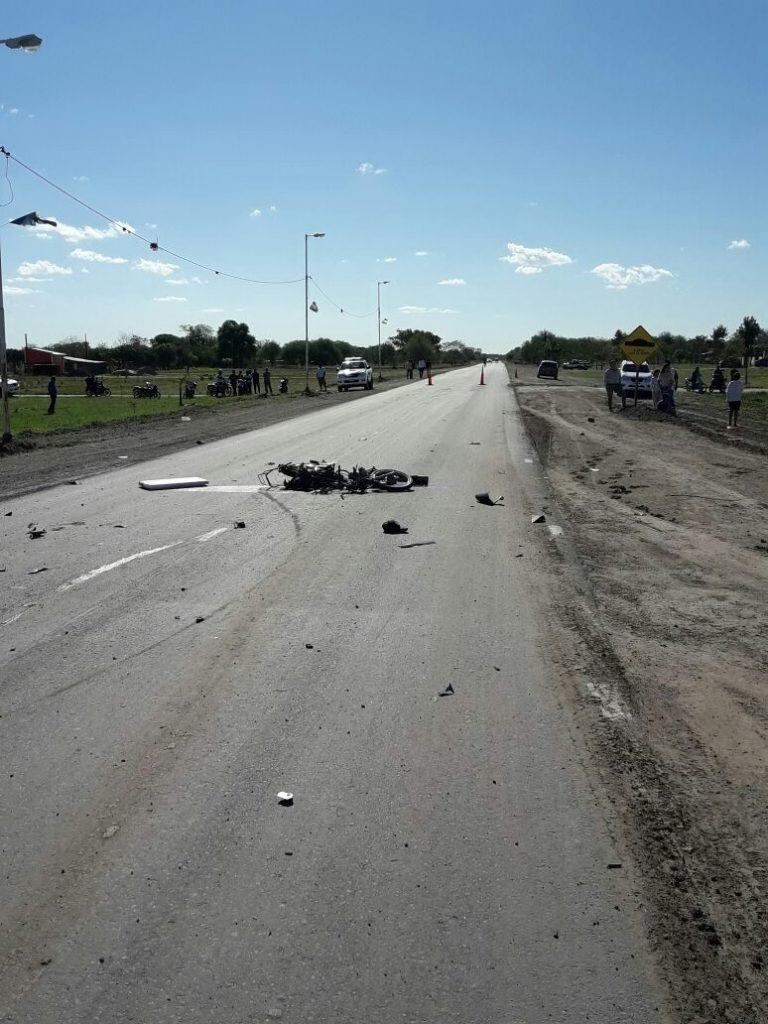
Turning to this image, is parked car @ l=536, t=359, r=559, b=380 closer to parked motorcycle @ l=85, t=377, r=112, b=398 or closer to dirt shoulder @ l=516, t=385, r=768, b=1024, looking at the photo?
parked motorcycle @ l=85, t=377, r=112, b=398

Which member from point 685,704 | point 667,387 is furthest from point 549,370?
point 685,704

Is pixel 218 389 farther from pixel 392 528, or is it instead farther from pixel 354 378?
pixel 392 528

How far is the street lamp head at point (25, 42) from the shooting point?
17031mm

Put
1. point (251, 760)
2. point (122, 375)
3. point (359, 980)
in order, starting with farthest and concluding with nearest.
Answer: point (122, 375)
point (251, 760)
point (359, 980)

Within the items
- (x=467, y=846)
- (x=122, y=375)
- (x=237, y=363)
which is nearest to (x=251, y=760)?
(x=467, y=846)

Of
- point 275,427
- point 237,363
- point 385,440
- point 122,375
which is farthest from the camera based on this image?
point 237,363

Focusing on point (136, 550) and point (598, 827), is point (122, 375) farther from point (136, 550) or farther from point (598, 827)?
point (598, 827)

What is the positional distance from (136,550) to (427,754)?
5.89 meters

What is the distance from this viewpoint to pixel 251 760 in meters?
4.70

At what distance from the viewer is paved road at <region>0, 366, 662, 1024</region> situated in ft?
10.0

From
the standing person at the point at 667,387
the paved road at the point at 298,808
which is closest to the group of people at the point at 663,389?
the standing person at the point at 667,387

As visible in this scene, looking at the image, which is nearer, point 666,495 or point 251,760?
point 251,760

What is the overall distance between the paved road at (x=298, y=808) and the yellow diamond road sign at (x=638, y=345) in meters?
26.0

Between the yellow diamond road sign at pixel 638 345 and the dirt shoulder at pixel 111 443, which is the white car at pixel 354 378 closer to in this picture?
the dirt shoulder at pixel 111 443
